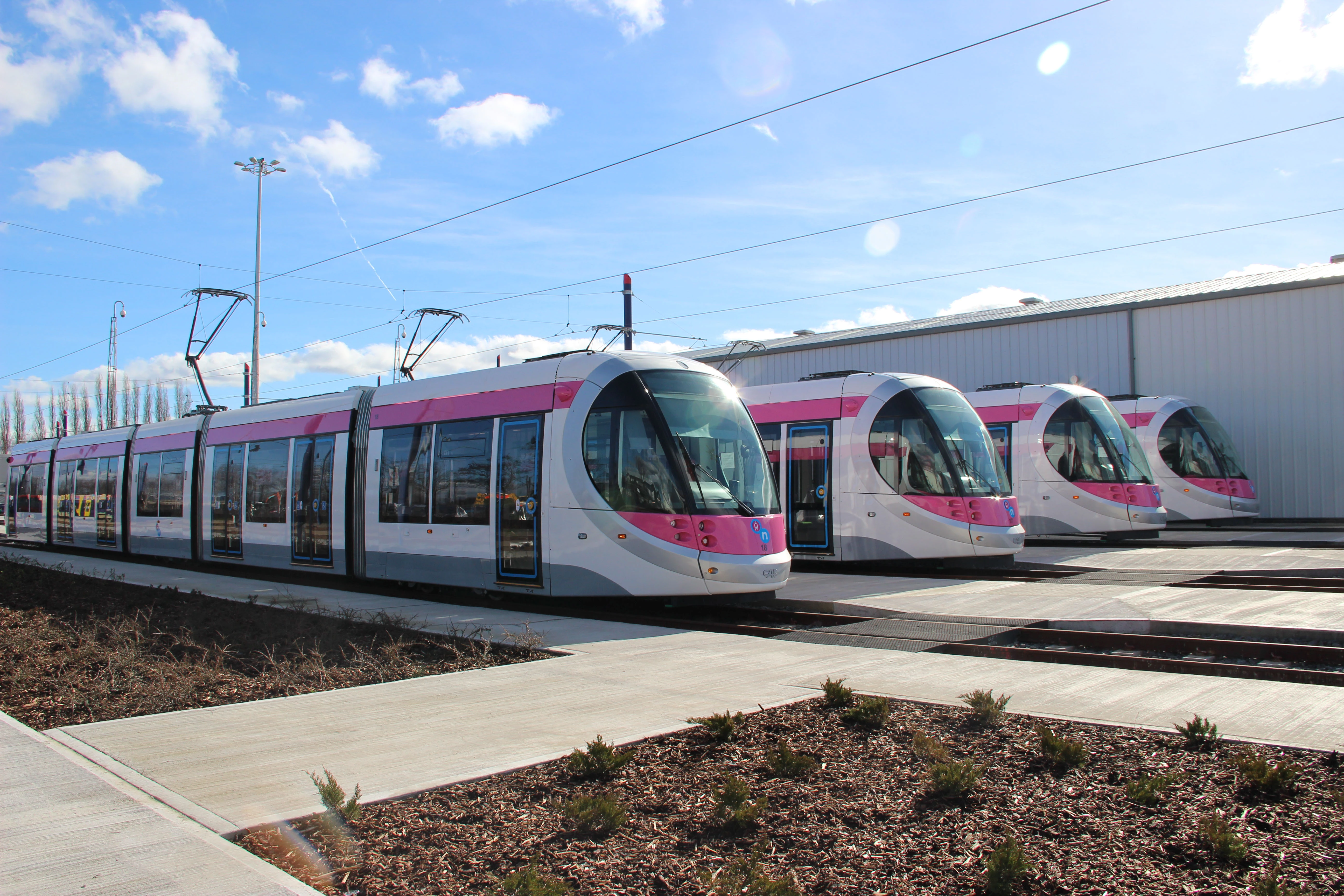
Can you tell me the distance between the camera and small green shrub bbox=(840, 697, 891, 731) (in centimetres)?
573

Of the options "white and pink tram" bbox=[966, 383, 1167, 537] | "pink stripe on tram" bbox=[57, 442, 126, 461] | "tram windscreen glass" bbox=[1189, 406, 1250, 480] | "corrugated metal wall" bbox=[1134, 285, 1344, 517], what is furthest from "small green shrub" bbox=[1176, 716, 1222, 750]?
"corrugated metal wall" bbox=[1134, 285, 1344, 517]

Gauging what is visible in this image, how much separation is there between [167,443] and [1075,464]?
20.0 m

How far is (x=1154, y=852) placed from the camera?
3771mm

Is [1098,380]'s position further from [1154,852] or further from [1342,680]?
[1154,852]

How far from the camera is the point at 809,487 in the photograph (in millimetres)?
16578

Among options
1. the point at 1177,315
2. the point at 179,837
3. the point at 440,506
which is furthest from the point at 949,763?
the point at 1177,315

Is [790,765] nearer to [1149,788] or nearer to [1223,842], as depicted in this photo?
[1149,788]

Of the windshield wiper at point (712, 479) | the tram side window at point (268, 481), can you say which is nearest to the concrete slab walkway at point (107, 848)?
Answer: the windshield wiper at point (712, 479)

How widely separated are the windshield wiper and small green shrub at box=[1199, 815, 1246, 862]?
7.57 m

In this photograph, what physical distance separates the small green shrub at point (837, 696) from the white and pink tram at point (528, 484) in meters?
4.68

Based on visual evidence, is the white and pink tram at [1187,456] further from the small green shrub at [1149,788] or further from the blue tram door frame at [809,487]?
the small green shrub at [1149,788]

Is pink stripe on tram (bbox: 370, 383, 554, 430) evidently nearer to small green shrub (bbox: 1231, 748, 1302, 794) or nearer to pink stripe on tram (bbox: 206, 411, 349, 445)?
pink stripe on tram (bbox: 206, 411, 349, 445)

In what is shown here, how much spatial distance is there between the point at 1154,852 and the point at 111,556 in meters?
26.8

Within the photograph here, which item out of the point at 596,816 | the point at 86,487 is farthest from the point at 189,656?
the point at 86,487
